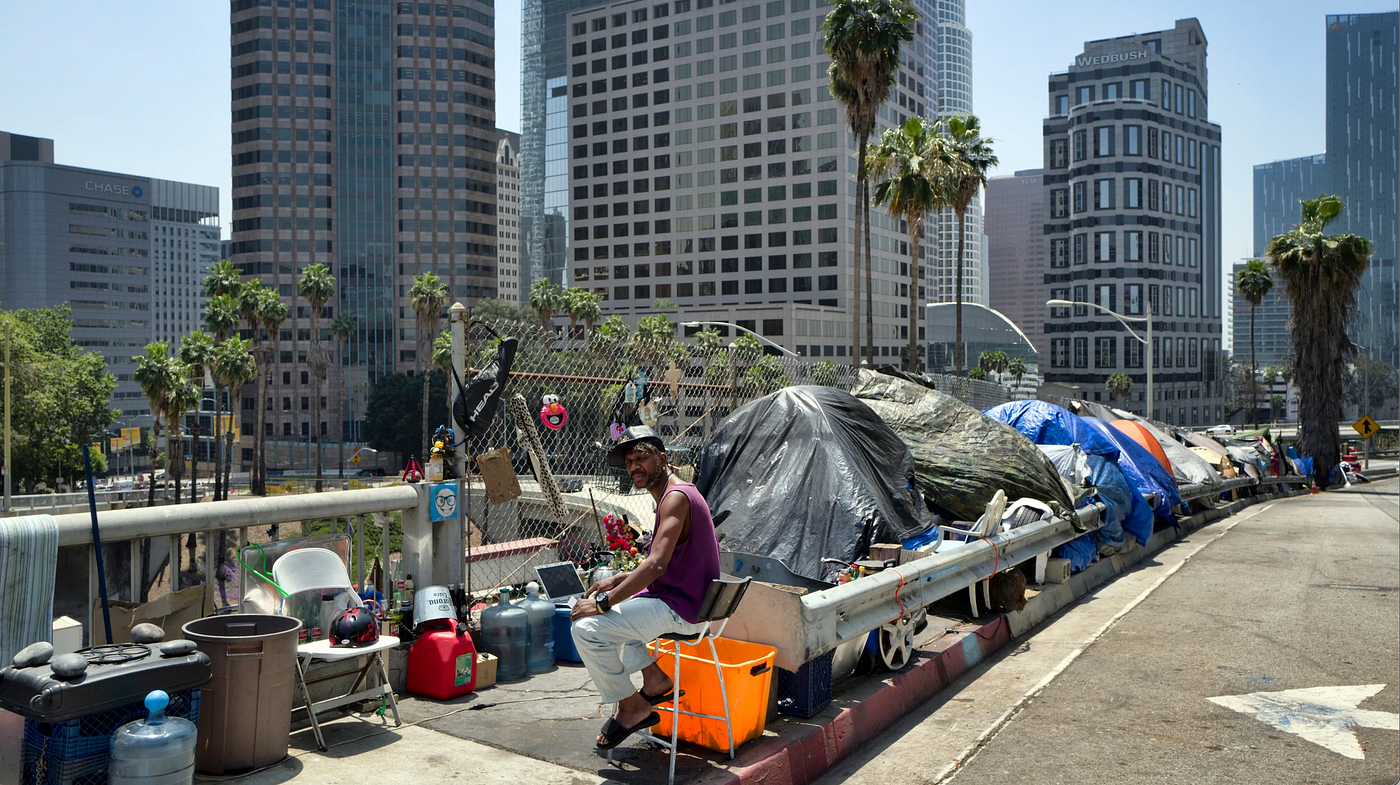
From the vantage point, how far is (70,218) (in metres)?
186

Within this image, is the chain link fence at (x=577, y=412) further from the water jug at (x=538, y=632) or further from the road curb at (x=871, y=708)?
the road curb at (x=871, y=708)

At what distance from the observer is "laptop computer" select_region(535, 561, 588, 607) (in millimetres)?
7414

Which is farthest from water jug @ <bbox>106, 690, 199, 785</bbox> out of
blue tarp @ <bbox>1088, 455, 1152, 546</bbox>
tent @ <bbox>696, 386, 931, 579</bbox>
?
blue tarp @ <bbox>1088, 455, 1152, 546</bbox>

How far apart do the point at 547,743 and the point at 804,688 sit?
5.06 ft

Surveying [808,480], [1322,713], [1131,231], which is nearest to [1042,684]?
[1322,713]

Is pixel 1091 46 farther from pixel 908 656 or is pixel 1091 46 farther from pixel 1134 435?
pixel 908 656

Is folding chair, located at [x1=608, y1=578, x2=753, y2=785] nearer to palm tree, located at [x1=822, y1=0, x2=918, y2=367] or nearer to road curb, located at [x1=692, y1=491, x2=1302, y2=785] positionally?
road curb, located at [x1=692, y1=491, x2=1302, y2=785]

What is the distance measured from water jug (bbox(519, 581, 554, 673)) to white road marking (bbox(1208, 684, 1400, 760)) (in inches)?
184

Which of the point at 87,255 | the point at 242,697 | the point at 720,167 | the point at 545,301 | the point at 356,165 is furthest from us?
the point at 87,255

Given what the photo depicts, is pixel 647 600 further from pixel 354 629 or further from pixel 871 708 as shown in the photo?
pixel 871 708

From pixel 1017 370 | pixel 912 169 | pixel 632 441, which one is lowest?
pixel 632 441

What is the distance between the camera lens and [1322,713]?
6.64m

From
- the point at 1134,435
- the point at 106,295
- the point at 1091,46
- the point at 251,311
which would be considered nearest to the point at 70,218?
the point at 106,295

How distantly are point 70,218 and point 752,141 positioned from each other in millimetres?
140713
